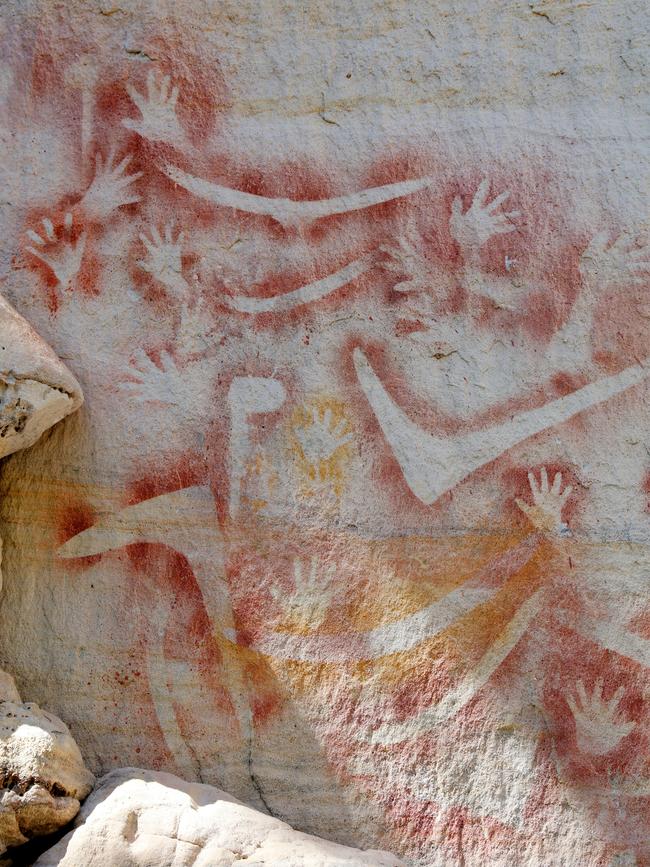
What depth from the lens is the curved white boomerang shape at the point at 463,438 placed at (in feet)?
8.00

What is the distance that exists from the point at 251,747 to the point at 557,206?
1.37 metres

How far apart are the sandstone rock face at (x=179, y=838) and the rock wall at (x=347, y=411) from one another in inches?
6.9

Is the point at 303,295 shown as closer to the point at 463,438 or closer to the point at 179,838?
the point at 463,438

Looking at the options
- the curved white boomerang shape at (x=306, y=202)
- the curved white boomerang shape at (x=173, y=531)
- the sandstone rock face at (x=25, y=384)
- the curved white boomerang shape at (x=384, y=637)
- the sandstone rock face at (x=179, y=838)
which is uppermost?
the curved white boomerang shape at (x=306, y=202)

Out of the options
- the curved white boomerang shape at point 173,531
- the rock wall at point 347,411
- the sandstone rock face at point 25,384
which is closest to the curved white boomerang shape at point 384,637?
the rock wall at point 347,411

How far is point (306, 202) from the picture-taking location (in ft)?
8.47

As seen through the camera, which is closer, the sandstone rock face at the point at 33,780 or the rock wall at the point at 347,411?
the sandstone rock face at the point at 33,780

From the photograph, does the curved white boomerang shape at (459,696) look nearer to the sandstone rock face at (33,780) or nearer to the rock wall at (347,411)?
the rock wall at (347,411)

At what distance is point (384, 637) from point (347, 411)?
50 cm

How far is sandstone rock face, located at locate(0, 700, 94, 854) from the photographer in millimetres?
2066

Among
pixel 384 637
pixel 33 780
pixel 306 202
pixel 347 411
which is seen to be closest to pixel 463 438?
pixel 347 411

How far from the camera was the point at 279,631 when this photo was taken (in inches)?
93.7

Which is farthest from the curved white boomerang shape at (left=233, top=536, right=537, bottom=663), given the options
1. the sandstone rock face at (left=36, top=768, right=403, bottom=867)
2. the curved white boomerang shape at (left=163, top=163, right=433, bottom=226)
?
the curved white boomerang shape at (left=163, top=163, right=433, bottom=226)

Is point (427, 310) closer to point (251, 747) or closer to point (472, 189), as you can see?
point (472, 189)
